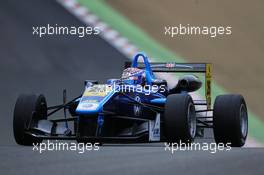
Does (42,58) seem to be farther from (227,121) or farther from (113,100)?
(227,121)

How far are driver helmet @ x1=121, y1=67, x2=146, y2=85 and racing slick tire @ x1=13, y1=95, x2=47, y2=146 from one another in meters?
1.35

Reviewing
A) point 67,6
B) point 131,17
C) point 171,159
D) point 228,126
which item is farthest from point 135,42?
point 171,159

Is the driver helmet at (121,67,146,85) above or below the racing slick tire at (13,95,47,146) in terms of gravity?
above

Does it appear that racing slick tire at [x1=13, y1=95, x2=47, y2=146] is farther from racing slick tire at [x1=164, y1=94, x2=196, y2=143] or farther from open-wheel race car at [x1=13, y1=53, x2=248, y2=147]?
racing slick tire at [x1=164, y1=94, x2=196, y2=143]

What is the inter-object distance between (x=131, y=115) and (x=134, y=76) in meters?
0.76

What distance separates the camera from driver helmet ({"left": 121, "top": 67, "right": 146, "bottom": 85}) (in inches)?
456

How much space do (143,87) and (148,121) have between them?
1.14m

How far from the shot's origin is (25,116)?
10.8 metres

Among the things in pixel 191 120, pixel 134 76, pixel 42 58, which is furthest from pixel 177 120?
pixel 42 58

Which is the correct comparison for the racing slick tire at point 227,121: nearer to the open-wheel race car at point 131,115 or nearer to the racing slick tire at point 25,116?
the open-wheel race car at point 131,115

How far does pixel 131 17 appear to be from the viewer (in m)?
15.5

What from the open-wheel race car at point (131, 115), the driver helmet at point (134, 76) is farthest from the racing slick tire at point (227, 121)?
the driver helmet at point (134, 76)

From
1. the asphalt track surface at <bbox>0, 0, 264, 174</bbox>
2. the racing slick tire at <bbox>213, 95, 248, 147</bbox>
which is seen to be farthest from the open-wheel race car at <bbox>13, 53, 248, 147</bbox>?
the asphalt track surface at <bbox>0, 0, 264, 174</bbox>

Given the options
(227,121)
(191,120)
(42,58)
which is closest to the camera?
(191,120)
